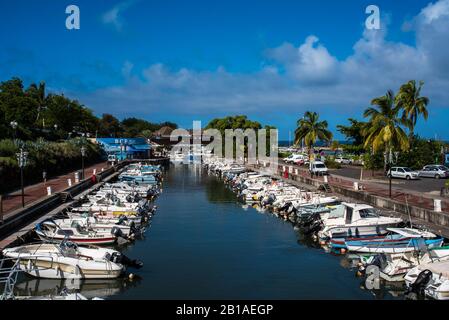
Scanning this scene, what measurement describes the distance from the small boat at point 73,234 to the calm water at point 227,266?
1.21 meters

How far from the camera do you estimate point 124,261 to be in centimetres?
2314

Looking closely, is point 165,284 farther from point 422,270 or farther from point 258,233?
point 258,233

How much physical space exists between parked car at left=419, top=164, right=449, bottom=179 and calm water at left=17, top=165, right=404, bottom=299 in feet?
82.7

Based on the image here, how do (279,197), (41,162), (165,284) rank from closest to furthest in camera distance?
(165,284), (279,197), (41,162)

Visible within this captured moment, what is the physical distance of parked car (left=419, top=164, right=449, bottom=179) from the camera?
54.6 meters

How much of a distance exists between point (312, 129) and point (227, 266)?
49073 millimetres

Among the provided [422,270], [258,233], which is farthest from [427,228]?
[258,233]

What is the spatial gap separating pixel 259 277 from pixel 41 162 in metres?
38.9

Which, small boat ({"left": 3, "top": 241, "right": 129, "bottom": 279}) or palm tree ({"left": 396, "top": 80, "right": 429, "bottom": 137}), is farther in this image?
palm tree ({"left": 396, "top": 80, "right": 429, "bottom": 137})

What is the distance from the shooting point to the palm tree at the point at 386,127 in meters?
52.2

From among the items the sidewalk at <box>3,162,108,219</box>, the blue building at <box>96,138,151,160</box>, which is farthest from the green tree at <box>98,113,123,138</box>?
the sidewalk at <box>3,162,108,219</box>

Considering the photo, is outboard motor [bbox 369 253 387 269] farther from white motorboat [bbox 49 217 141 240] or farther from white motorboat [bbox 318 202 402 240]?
white motorboat [bbox 49 217 141 240]

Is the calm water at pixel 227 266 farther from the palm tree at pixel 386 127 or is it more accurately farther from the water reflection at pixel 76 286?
the palm tree at pixel 386 127

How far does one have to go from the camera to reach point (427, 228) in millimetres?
27922
